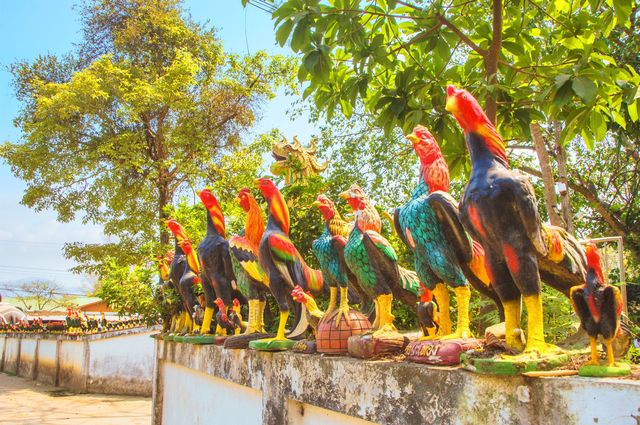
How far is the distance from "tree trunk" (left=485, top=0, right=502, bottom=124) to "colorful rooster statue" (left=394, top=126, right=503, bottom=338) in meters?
0.69

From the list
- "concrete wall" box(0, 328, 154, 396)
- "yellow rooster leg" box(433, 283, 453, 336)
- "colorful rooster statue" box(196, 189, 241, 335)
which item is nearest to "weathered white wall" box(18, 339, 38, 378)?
"concrete wall" box(0, 328, 154, 396)

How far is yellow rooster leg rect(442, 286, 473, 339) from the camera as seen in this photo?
2.51 meters

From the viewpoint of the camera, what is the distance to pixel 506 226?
2.12 m

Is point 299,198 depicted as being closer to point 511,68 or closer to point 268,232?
point 268,232

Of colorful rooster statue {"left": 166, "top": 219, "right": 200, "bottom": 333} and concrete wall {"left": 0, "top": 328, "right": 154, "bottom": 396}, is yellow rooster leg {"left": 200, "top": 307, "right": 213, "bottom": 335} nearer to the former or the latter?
colorful rooster statue {"left": 166, "top": 219, "right": 200, "bottom": 333}

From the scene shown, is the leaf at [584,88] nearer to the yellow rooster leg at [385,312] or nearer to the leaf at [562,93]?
the leaf at [562,93]

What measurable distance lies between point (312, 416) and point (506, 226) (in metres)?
1.79

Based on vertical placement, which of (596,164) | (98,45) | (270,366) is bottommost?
(270,366)

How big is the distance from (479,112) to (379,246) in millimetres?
1112

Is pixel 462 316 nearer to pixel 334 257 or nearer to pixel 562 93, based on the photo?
pixel 562 93

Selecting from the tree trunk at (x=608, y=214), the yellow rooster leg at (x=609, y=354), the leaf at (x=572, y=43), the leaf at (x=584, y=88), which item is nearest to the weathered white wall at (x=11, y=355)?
the tree trunk at (x=608, y=214)

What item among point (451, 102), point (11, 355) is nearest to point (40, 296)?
point (11, 355)

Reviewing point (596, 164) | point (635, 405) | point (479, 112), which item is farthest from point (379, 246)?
point (596, 164)

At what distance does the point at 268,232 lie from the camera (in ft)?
13.7
